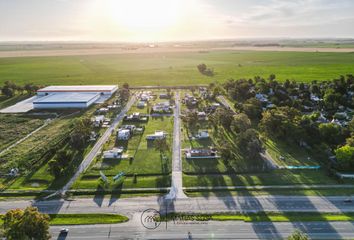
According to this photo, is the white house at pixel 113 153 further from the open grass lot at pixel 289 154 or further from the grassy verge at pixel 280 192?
the open grass lot at pixel 289 154

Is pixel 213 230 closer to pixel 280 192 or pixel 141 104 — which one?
pixel 280 192

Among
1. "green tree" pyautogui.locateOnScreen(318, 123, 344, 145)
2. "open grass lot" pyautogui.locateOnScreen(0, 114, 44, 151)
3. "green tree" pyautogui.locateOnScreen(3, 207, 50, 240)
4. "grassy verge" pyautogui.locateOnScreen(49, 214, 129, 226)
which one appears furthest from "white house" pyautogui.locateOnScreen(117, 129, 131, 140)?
"green tree" pyautogui.locateOnScreen(318, 123, 344, 145)

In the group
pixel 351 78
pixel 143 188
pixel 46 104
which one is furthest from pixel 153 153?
pixel 351 78

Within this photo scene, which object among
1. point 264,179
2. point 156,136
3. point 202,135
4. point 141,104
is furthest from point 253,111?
point 141,104

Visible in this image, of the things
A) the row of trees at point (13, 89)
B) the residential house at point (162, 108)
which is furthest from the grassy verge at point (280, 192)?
the row of trees at point (13, 89)

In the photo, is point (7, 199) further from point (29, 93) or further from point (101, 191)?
point (29, 93)

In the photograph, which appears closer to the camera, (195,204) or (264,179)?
(195,204)
